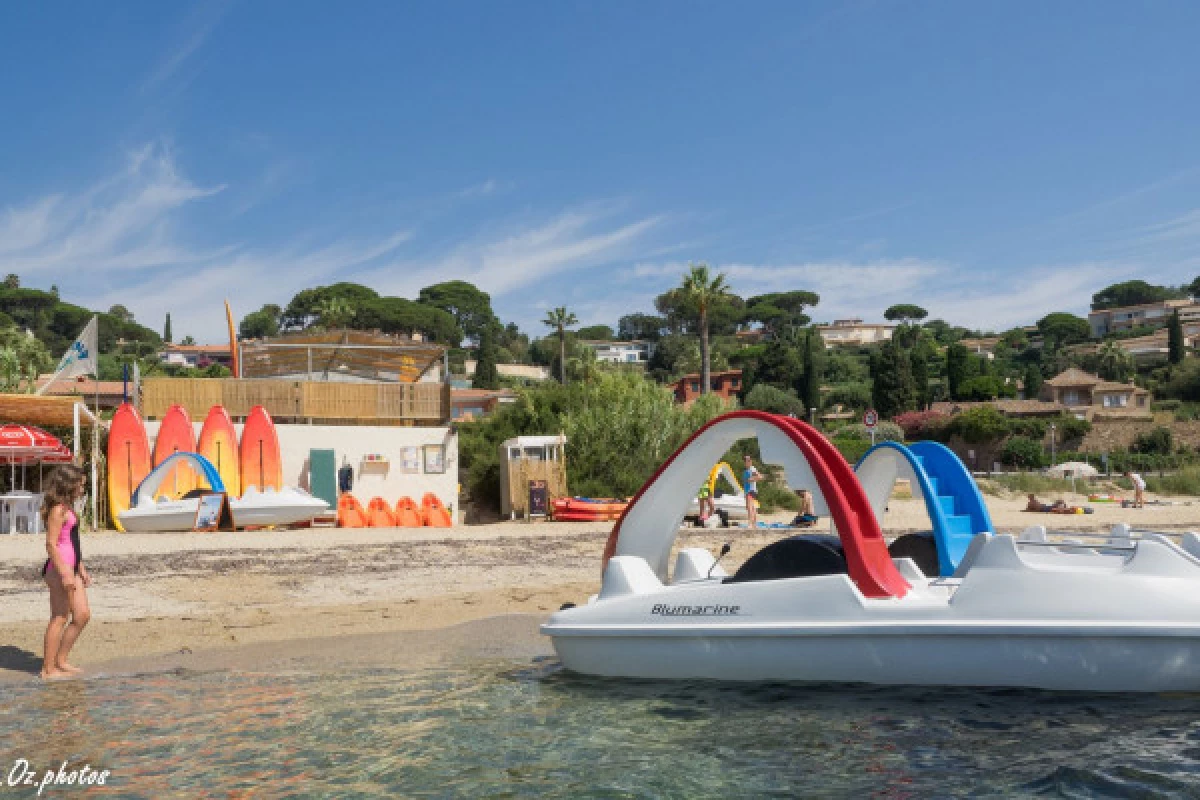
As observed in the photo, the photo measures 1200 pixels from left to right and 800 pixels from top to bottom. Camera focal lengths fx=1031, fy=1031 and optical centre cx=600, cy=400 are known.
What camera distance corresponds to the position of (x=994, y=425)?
5338 cm

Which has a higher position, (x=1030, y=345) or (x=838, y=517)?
(x=1030, y=345)

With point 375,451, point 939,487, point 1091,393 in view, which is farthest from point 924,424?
point 939,487

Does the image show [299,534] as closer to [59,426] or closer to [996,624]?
[59,426]

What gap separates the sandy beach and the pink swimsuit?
0.97 m

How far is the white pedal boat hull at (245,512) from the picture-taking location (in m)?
20.5

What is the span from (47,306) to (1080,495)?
117 metres

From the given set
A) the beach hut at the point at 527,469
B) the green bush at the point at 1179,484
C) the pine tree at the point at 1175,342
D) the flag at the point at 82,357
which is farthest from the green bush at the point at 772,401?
the flag at the point at 82,357

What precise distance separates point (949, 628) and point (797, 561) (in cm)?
115

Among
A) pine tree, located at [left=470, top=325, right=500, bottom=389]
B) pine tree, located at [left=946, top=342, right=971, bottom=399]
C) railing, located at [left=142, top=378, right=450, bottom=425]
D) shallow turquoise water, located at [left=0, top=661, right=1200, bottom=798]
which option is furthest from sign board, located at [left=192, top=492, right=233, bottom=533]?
pine tree, located at [left=470, top=325, right=500, bottom=389]

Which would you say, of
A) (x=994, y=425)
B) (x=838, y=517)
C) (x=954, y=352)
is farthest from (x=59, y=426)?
Result: (x=954, y=352)

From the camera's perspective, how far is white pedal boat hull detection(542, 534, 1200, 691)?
5.91 m

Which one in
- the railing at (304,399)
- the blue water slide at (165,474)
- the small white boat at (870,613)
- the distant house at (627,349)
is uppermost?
the distant house at (627,349)

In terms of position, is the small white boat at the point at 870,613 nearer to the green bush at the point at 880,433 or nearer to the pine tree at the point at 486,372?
the green bush at the point at 880,433

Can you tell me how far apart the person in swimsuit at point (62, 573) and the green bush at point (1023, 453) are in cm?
4975
